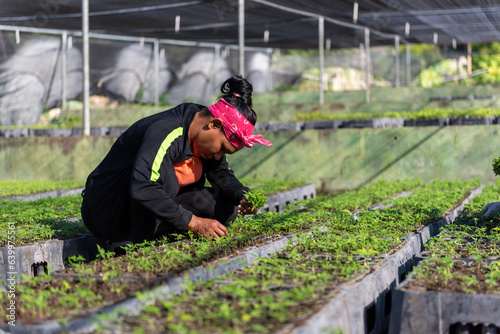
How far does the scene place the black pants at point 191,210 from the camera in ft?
14.8

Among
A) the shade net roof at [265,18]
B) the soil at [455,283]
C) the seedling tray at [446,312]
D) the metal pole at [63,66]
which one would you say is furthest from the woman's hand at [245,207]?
the metal pole at [63,66]

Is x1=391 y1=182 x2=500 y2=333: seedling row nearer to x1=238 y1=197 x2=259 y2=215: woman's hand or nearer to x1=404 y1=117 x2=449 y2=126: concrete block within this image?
x1=238 y1=197 x2=259 y2=215: woman's hand

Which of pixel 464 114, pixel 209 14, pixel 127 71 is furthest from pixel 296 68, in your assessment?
pixel 464 114

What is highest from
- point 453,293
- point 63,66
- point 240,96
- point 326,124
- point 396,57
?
point 396,57

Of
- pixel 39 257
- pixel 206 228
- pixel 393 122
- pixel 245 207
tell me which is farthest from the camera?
pixel 393 122

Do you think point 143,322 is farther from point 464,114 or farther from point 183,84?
point 183,84

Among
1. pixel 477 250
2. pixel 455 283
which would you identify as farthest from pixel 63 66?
pixel 455 283

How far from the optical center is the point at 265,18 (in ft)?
49.6

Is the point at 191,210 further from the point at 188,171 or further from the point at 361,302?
the point at 361,302

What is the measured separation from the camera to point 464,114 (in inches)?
432

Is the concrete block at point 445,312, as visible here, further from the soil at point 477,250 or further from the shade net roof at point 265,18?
the shade net roof at point 265,18

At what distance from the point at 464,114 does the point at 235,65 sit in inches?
507

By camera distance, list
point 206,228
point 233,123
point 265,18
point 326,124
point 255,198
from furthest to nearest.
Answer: point 265,18 < point 326,124 < point 255,198 < point 206,228 < point 233,123

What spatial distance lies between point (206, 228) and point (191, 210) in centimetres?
51
